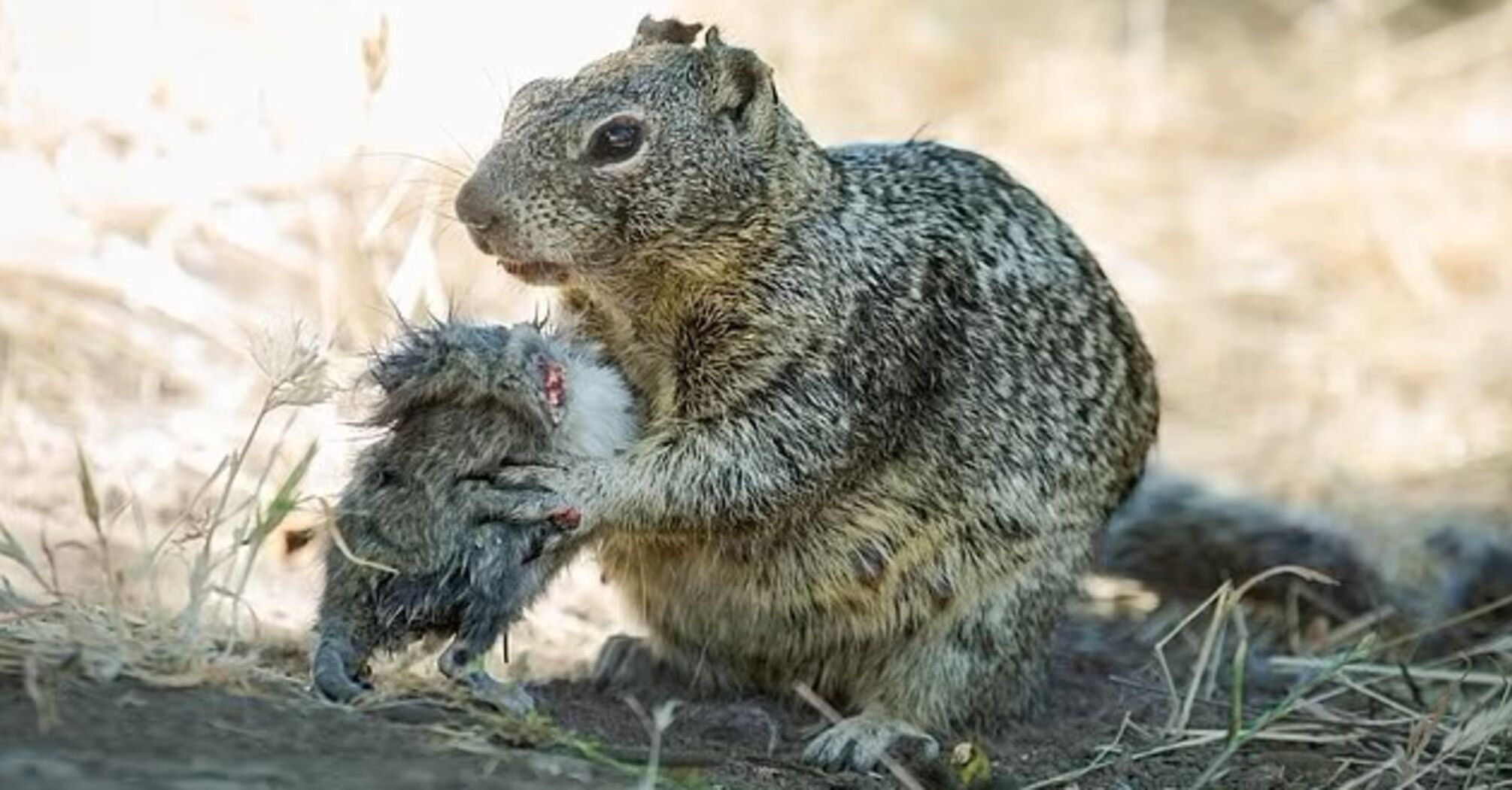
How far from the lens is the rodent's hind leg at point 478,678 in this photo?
5.02 metres

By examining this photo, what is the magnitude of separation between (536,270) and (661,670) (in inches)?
49.2

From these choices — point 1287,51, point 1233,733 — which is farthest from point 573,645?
point 1287,51

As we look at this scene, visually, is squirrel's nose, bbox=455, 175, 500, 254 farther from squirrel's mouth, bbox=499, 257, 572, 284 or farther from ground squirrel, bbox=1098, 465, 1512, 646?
ground squirrel, bbox=1098, 465, 1512, 646

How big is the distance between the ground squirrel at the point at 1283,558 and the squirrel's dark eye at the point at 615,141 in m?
2.19

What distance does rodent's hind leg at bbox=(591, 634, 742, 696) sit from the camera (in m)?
6.45

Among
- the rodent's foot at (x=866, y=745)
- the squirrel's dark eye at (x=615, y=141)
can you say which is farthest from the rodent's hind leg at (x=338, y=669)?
the squirrel's dark eye at (x=615, y=141)

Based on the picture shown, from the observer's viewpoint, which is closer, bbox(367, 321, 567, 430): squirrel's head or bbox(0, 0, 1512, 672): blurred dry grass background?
bbox(367, 321, 567, 430): squirrel's head

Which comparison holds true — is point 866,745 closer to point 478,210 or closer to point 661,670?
point 661,670

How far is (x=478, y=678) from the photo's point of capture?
16.8ft

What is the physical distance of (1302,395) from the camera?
33.8 feet

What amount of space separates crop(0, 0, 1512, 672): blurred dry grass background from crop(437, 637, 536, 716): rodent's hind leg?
2.73 feet

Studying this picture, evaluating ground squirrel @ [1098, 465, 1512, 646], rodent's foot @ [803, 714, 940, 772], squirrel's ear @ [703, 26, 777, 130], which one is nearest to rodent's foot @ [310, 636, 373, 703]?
rodent's foot @ [803, 714, 940, 772]

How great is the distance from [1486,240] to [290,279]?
5395 mm

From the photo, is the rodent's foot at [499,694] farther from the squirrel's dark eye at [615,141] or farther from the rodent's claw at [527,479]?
the squirrel's dark eye at [615,141]
